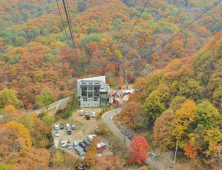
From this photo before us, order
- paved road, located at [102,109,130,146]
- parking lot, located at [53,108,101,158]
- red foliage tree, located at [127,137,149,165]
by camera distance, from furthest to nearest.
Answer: parking lot, located at [53,108,101,158] < paved road, located at [102,109,130,146] < red foliage tree, located at [127,137,149,165]

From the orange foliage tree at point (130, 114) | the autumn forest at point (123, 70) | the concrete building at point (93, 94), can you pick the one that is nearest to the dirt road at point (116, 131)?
the autumn forest at point (123, 70)

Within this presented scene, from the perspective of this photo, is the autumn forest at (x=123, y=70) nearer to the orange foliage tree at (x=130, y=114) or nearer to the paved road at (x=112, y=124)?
the orange foliage tree at (x=130, y=114)

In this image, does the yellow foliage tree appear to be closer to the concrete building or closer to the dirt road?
the dirt road

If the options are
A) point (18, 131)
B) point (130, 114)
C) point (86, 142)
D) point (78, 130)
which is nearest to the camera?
point (18, 131)

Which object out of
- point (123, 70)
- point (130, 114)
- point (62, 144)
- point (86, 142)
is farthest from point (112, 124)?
point (123, 70)

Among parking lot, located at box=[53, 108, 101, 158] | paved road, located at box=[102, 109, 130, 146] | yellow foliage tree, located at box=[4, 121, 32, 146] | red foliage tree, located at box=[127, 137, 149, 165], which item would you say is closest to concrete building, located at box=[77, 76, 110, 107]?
parking lot, located at box=[53, 108, 101, 158]

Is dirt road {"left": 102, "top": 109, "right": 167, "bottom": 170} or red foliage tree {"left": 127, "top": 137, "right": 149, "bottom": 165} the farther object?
dirt road {"left": 102, "top": 109, "right": 167, "bottom": 170}

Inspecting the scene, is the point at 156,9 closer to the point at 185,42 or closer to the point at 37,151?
the point at 185,42

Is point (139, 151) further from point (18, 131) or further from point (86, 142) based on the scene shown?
point (18, 131)
